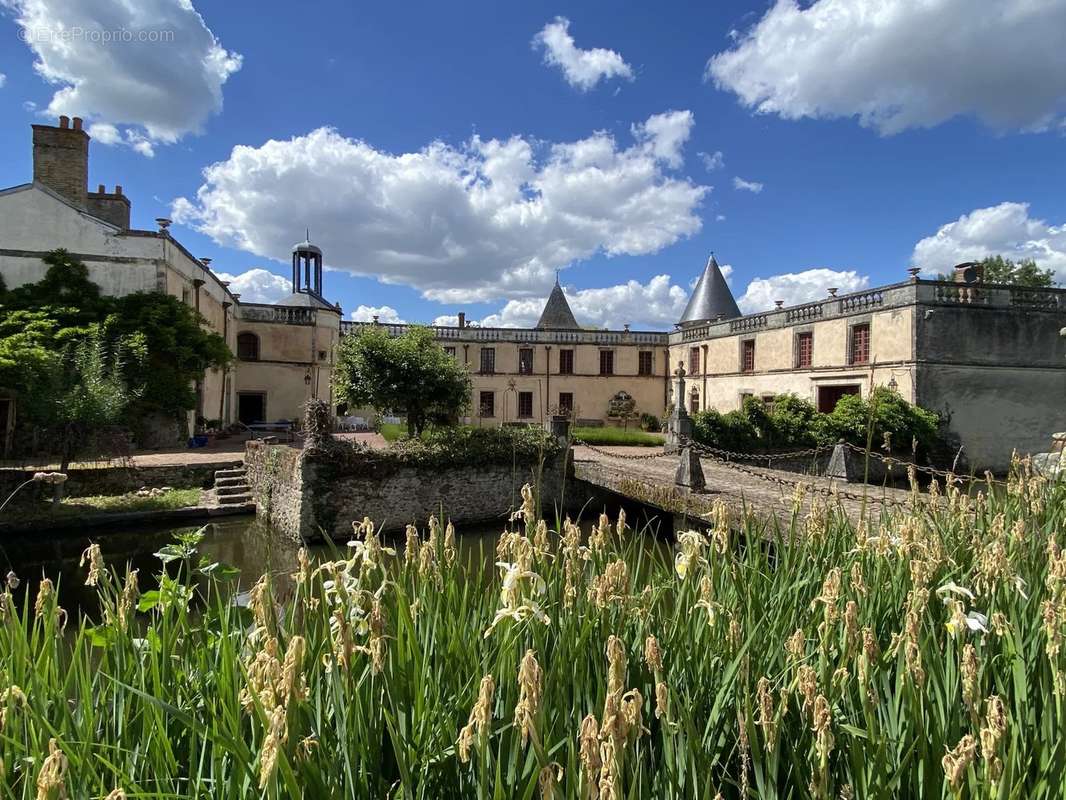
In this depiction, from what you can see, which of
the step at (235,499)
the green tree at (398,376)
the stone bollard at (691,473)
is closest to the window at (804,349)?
the green tree at (398,376)

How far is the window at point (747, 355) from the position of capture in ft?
85.1

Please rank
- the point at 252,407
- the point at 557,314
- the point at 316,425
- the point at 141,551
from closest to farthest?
1. the point at 141,551
2. the point at 316,425
3. the point at 252,407
4. the point at 557,314

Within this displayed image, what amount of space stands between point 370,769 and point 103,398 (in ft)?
49.2

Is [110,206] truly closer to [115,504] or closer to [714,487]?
[115,504]

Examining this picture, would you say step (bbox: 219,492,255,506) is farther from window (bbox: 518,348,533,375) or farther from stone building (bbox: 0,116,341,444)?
window (bbox: 518,348,533,375)

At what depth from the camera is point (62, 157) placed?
18.9 m

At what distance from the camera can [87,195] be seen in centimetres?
2012

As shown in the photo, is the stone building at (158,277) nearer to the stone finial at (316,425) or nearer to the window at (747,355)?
the stone finial at (316,425)

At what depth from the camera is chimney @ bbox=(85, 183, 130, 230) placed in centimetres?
2053

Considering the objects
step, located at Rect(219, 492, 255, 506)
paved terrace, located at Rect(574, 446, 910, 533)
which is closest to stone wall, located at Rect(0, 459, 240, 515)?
step, located at Rect(219, 492, 255, 506)

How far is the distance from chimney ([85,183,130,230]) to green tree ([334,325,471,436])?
37.6ft

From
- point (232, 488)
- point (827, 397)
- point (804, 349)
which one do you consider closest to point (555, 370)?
point (804, 349)

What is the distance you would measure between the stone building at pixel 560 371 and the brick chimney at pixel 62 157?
16.0 metres

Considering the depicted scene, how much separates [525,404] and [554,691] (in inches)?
1197
